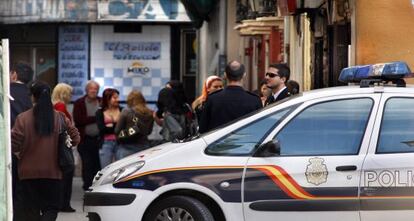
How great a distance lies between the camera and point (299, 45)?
1823cm

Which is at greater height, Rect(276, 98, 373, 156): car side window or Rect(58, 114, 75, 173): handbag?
Rect(276, 98, 373, 156): car side window

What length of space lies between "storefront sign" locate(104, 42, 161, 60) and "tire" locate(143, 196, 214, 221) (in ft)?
57.1

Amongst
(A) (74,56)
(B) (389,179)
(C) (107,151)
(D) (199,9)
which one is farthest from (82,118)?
(A) (74,56)

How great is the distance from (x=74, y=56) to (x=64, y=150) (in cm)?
1684

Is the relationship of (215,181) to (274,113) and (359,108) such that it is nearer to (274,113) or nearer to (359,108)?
(274,113)

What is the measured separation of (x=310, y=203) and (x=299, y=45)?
32.8 feet

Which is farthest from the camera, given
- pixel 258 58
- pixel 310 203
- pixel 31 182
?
pixel 258 58

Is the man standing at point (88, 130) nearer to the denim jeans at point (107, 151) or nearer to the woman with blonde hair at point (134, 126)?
the denim jeans at point (107, 151)

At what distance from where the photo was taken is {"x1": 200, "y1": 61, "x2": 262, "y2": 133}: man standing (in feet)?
33.5

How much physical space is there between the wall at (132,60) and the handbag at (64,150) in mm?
16174

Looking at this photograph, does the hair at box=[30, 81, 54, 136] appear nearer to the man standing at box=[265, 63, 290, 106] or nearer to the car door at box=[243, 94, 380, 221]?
the car door at box=[243, 94, 380, 221]

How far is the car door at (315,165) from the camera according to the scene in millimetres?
8430

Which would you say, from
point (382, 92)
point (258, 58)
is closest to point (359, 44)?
point (382, 92)

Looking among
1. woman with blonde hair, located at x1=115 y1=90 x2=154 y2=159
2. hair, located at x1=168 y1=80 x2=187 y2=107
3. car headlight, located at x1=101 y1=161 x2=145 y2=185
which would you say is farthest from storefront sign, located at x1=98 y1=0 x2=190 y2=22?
car headlight, located at x1=101 y1=161 x2=145 y2=185
